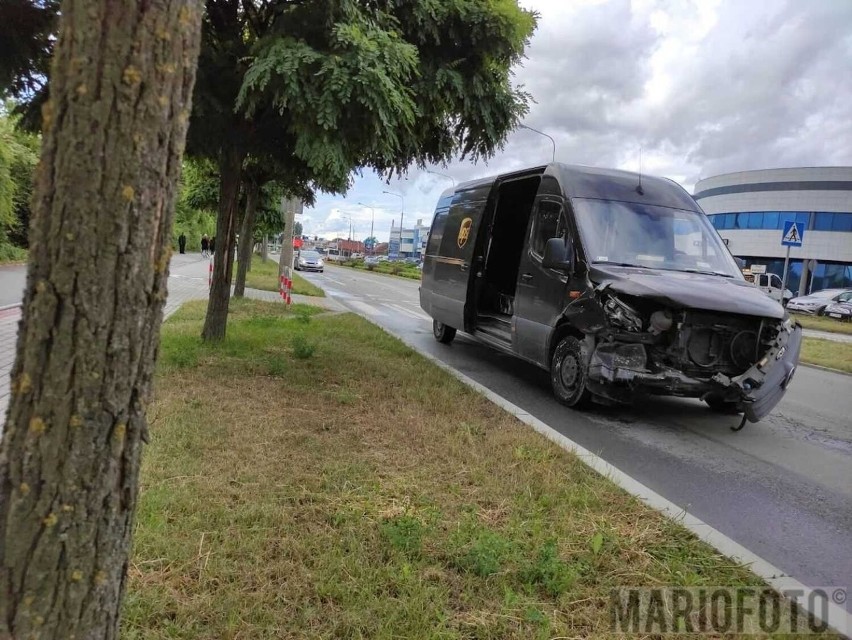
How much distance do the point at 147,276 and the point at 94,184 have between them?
0.80ft

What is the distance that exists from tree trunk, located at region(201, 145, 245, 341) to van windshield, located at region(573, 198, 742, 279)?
3982 mm

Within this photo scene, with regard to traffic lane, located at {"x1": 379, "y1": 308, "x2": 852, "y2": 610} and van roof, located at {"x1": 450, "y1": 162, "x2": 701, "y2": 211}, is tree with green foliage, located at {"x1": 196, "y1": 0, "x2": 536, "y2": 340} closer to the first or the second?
van roof, located at {"x1": 450, "y1": 162, "x2": 701, "y2": 211}

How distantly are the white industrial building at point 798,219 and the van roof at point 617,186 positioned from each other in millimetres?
47333

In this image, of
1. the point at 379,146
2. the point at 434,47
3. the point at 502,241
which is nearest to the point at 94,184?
the point at 379,146

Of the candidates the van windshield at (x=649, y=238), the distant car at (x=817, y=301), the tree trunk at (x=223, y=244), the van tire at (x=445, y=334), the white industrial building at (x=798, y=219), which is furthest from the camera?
the white industrial building at (x=798, y=219)

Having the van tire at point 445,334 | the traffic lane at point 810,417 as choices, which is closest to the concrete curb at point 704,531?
the traffic lane at point 810,417

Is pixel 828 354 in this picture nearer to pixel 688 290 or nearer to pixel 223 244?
pixel 688 290

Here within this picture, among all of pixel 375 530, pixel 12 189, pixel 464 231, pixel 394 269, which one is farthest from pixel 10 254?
pixel 394 269

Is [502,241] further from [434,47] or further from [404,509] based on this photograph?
[404,509]

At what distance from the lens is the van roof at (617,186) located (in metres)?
6.89

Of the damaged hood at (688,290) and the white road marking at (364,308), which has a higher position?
the damaged hood at (688,290)

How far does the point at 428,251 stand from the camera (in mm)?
11117

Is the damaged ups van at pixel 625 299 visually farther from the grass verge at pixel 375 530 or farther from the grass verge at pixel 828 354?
the grass verge at pixel 828 354

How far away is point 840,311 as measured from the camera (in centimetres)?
2912
